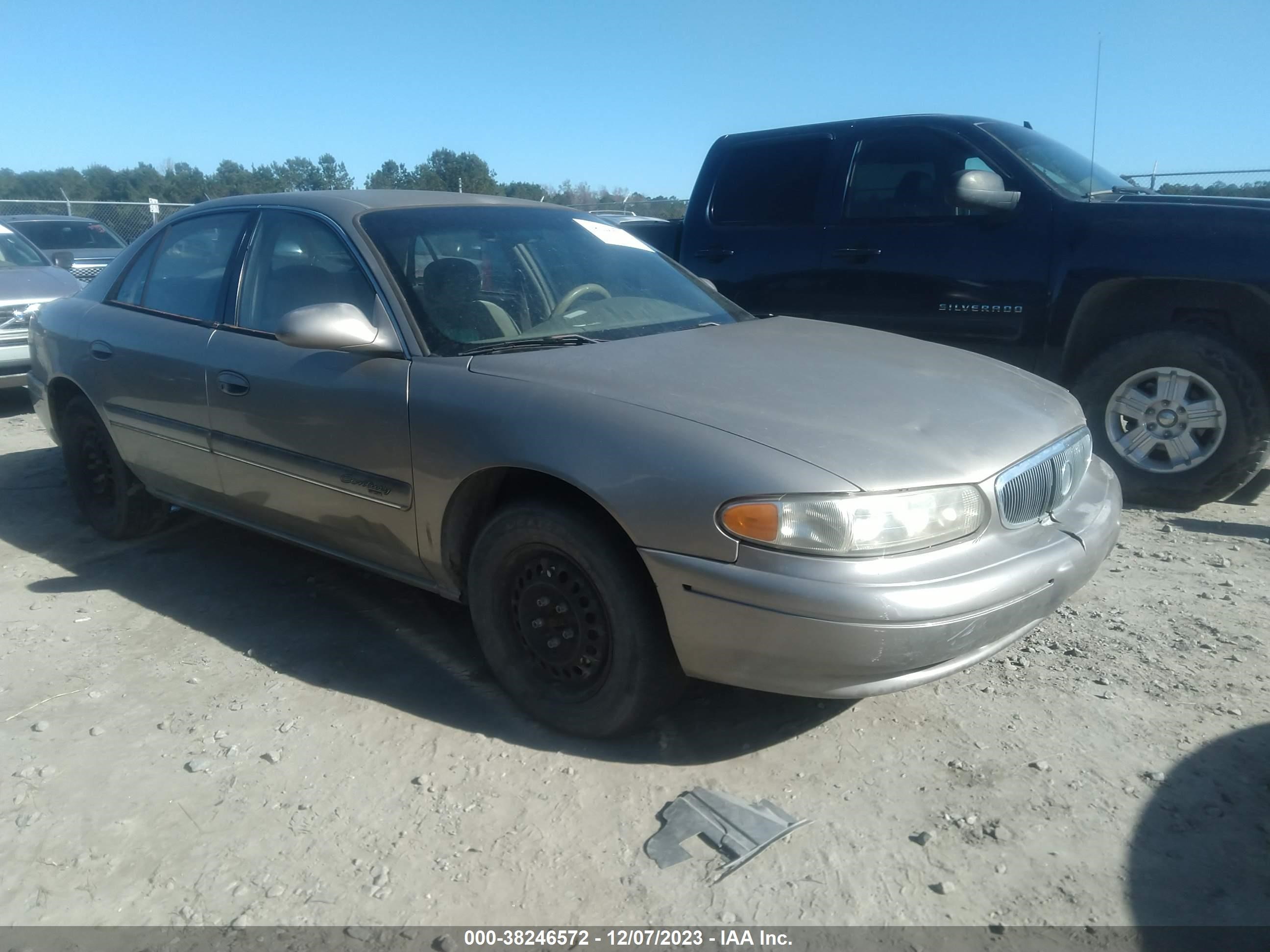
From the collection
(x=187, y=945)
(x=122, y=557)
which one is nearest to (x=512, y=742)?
(x=187, y=945)

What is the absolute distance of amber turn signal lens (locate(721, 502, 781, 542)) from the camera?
8.27 feet

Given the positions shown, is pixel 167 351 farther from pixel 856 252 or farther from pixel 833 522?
pixel 856 252

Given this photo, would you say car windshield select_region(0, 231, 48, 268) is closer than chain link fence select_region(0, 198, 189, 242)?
Yes

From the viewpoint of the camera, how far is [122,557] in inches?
191

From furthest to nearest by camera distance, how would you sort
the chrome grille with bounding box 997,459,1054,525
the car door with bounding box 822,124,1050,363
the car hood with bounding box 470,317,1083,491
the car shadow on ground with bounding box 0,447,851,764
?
the car door with bounding box 822,124,1050,363, the car shadow on ground with bounding box 0,447,851,764, the chrome grille with bounding box 997,459,1054,525, the car hood with bounding box 470,317,1083,491

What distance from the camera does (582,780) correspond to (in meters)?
2.87

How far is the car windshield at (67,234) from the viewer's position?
14484 mm

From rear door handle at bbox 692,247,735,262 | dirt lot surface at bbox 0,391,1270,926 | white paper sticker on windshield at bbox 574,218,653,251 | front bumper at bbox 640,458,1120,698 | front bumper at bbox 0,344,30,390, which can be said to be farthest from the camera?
front bumper at bbox 0,344,30,390

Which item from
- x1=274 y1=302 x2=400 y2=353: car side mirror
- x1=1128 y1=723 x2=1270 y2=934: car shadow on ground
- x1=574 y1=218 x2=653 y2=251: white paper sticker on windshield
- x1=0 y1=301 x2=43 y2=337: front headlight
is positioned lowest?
x1=1128 y1=723 x2=1270 y2=934: car shadow on ground

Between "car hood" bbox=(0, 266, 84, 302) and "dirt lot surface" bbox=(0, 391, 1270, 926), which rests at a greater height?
"car hood" bbox=(0, 266, 84, 302)

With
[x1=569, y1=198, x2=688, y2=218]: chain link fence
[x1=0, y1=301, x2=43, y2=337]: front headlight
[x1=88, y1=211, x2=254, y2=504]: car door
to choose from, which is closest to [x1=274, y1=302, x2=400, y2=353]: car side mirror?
[x1=88, y1=211, x2=254, y2=504]: car door

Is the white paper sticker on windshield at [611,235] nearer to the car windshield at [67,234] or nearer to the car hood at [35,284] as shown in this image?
the car hood at [35,284]

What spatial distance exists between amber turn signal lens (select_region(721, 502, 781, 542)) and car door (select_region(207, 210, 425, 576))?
120 centimetres

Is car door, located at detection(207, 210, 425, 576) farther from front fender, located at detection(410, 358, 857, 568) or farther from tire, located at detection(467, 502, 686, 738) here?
tire, located at detection(467, 502, 686, 738)
